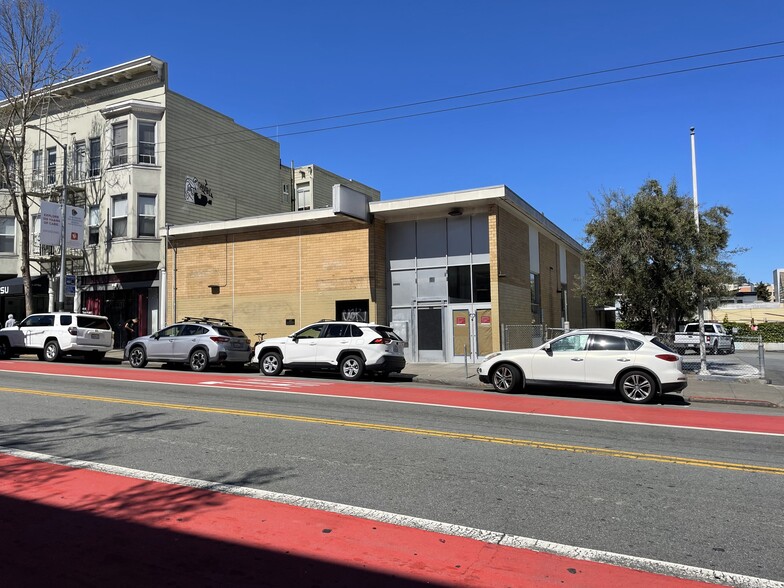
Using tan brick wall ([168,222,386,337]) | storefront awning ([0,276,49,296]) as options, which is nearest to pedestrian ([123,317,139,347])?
tan brick wall ([168,222,386,337])

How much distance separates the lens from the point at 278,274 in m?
23.1

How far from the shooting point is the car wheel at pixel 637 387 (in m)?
12.1

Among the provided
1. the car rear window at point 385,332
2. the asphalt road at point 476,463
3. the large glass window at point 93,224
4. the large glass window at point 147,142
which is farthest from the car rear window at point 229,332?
the large glass window at point 93,224

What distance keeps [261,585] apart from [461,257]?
18.0m

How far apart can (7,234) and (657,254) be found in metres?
30.5

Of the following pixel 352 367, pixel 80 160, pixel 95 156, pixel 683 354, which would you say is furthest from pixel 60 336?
pixel 683 354

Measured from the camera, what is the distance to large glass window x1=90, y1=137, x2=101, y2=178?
26.7m

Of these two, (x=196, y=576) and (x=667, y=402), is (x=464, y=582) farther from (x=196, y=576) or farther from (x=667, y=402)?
(x=667, y=402)

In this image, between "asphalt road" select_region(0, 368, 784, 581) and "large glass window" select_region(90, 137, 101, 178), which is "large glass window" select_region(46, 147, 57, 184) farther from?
"asphalt road" select_region(0, 368, 784, 581)

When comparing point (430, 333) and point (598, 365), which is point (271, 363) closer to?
point (430, 333)

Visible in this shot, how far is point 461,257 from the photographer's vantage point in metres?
21.0

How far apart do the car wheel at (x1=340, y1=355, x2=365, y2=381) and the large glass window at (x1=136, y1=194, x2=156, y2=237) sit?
45.4 feet

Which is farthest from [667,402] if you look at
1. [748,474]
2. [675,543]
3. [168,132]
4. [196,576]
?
[168,132]

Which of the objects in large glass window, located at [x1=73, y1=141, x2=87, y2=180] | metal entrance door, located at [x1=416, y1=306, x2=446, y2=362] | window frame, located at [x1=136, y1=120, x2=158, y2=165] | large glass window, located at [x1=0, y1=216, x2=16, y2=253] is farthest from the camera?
large glass window, located at [x1=0, y1=216, x2=16, y2=253]
